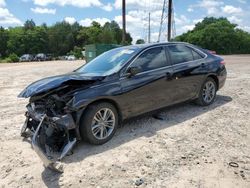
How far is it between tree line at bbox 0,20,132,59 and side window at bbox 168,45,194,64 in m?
72.9

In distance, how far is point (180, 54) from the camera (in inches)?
253

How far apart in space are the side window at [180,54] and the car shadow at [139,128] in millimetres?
1112

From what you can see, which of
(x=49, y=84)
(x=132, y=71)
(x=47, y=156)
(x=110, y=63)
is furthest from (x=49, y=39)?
(x=47, y=156)

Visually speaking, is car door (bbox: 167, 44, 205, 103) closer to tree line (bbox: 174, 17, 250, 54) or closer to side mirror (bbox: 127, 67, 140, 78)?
side mirror (bbox: 127, 67, 140, 78)

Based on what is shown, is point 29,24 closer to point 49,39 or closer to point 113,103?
point 49,39

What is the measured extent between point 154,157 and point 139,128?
4.27 feet

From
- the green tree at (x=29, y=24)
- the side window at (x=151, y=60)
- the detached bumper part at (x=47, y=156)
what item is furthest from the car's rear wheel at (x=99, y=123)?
the green tree at (x=29, y=24)

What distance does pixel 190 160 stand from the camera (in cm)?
420

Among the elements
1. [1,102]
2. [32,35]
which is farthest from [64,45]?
[1,102]

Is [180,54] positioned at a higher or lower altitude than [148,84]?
higher

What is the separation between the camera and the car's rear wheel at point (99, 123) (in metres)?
4.65

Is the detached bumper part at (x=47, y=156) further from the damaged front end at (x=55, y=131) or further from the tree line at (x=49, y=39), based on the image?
the tree line at (x=49, y=39)

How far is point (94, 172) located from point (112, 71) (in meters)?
1.99

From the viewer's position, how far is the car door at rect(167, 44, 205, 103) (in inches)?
243
